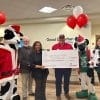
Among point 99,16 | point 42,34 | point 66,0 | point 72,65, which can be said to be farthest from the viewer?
point 42,34

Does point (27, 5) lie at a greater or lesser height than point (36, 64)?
greater

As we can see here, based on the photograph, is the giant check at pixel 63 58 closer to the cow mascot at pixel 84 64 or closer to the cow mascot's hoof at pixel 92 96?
the cow mascot at pixel 84 64

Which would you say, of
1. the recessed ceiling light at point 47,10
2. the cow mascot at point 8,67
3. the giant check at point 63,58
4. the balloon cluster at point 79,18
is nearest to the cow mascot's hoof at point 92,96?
the giant check at point 63,58

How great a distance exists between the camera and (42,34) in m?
10.9

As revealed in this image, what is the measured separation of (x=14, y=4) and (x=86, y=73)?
3.61 metres

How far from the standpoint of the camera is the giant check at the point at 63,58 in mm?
5430

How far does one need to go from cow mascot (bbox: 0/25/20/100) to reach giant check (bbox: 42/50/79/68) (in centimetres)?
207

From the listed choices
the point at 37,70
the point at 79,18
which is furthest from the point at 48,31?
the point at 37,70

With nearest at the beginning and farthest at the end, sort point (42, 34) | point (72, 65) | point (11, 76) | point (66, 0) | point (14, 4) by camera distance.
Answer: point (11, 76) → point (72, 65) → point (66, 0) → point (14, 4) → point (42, 34)

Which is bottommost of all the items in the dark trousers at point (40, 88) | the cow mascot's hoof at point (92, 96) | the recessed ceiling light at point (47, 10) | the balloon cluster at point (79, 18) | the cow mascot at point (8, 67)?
the cow mascot's hoof at point (92, 96)

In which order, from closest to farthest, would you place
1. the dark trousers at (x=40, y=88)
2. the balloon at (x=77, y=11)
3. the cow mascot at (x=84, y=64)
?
the dark trousers at (x=40, y=88)
the cow mascot at (x=84, y=64)
the balloon at (x=77, y=11)

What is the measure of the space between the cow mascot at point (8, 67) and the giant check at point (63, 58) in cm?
207

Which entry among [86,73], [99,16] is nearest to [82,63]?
[86,73]

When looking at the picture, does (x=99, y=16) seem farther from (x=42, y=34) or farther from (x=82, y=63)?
(x=82, y=63)
